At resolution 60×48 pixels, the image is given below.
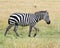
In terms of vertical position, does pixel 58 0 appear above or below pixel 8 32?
above

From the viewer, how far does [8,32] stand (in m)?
13.7

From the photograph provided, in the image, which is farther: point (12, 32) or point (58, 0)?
point (58, 0)

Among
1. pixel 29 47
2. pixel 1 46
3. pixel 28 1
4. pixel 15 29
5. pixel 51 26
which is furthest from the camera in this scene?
pixel 28 1

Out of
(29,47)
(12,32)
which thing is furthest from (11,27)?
(29,47)

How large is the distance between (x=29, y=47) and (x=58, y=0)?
76.8ft

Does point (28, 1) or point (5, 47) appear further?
point (28, 1)

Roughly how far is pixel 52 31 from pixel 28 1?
51.6 ft

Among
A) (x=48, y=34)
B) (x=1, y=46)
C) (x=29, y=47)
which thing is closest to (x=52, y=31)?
(x=48, y=34)

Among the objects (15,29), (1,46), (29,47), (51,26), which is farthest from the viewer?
(51,26)

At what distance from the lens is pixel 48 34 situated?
1354cm

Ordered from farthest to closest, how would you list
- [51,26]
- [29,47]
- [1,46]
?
[51,26] → [1,46] → [29,47]

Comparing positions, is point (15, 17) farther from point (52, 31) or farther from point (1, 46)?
point (1, 46)

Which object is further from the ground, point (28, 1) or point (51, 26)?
point (28, 1)

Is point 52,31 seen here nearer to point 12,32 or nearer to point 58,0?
point 12,32
